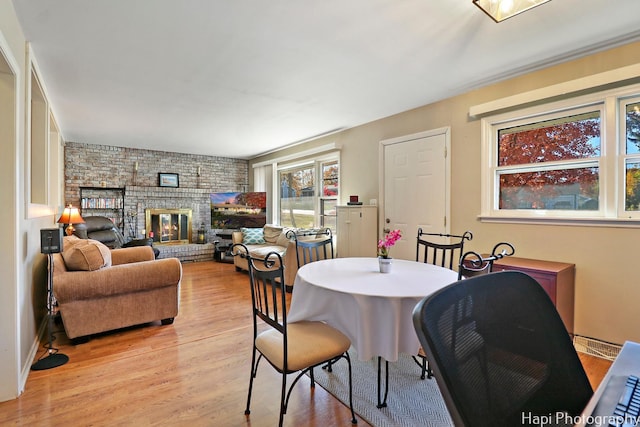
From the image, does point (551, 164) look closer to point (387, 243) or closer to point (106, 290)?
point (387, 243)

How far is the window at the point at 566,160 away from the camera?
2.48 metres

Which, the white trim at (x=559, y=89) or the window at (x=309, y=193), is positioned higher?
the white trim at (x=559, y=89)

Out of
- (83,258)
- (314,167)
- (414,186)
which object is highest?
(314,167)

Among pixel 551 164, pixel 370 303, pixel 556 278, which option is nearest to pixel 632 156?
pixel 551 164

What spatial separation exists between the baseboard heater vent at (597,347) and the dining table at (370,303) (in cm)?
154

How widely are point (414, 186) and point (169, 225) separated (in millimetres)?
5494

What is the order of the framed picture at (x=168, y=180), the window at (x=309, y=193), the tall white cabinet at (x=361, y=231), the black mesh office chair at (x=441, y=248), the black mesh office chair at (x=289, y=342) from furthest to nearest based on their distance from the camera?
the framed picture at (x=168, y=180)
the window at (x=309, y=193)
the tall white cabinet at (x=361, y=231)
the black mesh office chair at (x=441, y=248)
the black mesh office chair at (x=289, y=342)

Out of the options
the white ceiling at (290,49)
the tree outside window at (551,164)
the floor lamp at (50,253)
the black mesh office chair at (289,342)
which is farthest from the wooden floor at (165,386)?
the white ceiling at (290,49)

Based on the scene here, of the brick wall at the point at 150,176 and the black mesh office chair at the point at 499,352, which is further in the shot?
the brick wall at the point at 150,176

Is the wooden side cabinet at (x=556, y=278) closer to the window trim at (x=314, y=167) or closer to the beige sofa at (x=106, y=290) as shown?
the window trim at (x=314, y=167)

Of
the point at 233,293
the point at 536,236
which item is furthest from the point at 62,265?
the point at 536,236

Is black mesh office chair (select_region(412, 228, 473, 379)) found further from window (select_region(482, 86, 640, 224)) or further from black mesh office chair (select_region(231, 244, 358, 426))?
black mesh office chair (select_region(231, 244, 358, 426))

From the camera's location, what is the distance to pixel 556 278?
2.41 m

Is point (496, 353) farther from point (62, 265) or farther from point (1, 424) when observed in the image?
point (62, 265)
